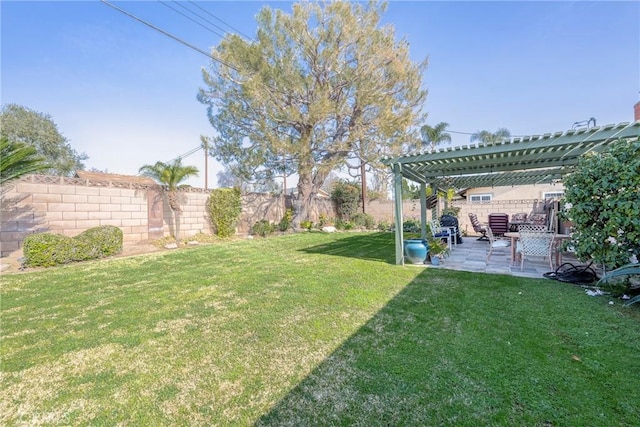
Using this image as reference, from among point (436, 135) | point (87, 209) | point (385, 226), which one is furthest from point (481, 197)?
point (87, 209)

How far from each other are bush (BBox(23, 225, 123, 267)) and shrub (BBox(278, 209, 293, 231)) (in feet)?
24.1

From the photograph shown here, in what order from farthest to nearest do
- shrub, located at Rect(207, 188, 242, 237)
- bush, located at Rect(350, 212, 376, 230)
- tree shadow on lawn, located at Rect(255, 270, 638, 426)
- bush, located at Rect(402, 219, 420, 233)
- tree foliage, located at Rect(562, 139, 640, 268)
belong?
1. bush, located at Rect(350, 212, 376, 230)
2. bush, located at Rect(402, 219, 420, 233)
3. shrub, located at Rect(207, 188, 242, 237)
4. tree foliage, located at Rect(562, 139, 640, 268)
5. tree shadow on lawn, located at Rect(255, 270, 638, 426)

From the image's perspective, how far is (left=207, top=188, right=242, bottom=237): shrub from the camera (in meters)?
11.5

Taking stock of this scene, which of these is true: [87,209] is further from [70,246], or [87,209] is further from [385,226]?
[385,226]

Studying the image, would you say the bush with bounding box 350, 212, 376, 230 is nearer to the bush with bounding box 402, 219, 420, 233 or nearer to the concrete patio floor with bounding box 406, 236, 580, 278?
the bush with bounding box 402, 219, 420, 233

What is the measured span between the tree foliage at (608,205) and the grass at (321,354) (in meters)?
0.75

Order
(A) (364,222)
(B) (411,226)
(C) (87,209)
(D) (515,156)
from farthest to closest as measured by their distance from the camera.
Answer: (A) (364,222)
(B) (411,226)
(C) (87,209)
(D) (515,156)

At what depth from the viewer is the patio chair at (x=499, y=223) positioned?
28.9 feet

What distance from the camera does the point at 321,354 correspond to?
8.57 feet

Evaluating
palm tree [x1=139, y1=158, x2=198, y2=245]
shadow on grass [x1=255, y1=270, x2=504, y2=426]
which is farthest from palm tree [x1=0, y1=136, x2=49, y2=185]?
Answer: shadow on grass [x1=255, y1=270, x2=504, y2=426]

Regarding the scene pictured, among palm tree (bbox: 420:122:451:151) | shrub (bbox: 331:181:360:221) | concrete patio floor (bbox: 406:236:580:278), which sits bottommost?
concrete patio floor (bbox: 406:236:580:278)

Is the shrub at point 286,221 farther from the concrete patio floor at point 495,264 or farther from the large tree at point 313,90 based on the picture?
the concrete patio floor at point 495,264

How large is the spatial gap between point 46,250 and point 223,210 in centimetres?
570

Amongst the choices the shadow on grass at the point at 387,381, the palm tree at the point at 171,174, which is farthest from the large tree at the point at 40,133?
the shadow on grass at the point at 387,381
